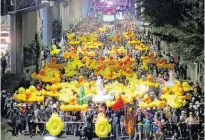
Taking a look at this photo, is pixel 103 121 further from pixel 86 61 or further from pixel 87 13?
pixel 87 13

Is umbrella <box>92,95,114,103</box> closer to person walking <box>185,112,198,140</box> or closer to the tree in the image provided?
person walking <box>185,112,198,140</box>

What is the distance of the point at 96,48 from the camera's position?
145 feet

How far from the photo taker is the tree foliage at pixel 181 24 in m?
25.7

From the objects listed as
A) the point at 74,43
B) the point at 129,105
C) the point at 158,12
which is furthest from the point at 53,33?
the point at 129,105

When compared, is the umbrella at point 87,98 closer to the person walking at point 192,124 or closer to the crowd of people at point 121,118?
the crowd of people at point 121,118

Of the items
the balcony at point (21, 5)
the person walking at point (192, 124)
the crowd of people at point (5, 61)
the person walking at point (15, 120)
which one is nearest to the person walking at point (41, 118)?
the person walking at point (15, 120)

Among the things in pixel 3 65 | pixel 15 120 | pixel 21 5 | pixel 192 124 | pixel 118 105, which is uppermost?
pixel 21 5

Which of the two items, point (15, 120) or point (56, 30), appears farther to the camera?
point (56, 30)

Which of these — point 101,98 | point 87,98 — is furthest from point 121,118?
point 87,98

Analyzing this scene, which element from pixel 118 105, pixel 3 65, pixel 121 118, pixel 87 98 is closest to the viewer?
pixel 121 118

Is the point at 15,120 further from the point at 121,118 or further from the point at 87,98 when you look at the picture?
the point at 121,118

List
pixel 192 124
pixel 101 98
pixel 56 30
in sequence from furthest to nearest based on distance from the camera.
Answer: pixel 56 30 → pixel 101 98 → pixel 192 124

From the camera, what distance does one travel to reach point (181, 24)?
29188mm

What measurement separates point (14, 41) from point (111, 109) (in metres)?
18.3
